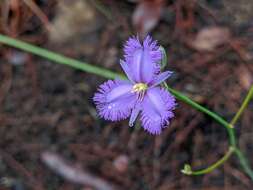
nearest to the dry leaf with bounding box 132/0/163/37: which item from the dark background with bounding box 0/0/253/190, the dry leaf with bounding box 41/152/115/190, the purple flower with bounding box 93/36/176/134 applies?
the dark background with bounding box 0/0/253/190

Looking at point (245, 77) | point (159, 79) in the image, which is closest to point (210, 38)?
point (245, 77)

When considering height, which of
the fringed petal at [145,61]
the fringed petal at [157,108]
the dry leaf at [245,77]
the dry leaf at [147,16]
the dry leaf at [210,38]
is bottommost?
the fringed petal at [157,108]

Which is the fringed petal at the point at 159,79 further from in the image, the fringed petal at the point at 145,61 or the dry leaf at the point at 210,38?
the dry leaf at the point at 210,38

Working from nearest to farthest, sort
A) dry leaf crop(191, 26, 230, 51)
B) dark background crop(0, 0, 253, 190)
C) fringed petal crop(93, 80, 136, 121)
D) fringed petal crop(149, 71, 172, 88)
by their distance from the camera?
1. fringed petal crop(149, 71, 172, 88)
2. fringed petal crop(93, 80, 136, 121)
3. dark background crop(0, 0, 253, 190)
4. dry leaf crop(191, 26, 230, 51)

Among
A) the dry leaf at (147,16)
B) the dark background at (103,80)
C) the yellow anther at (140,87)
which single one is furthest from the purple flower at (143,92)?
the dry leaf at (147,16)

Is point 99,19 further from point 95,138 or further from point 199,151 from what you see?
point 199,151

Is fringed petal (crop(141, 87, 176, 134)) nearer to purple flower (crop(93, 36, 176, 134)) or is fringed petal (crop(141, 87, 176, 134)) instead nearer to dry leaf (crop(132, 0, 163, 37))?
purple flower (crop(93, 36, 176, 134))
